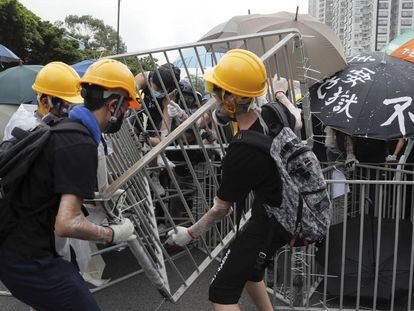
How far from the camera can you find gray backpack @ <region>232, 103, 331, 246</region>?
2.58 m

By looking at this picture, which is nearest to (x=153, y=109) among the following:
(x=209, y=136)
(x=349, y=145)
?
(x=209, y=136)

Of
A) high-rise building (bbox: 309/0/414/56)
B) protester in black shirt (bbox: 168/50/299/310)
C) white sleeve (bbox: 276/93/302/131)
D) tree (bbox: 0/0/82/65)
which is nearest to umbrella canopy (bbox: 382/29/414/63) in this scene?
white sleeve (bbox: 276/93/302/131)

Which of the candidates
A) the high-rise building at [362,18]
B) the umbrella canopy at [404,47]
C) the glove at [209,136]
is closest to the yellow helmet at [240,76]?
the glove at [209,136]

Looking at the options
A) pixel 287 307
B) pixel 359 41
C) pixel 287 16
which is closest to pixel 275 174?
pixel 287 307

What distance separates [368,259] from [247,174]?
6.78 ft

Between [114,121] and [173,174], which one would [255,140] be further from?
[173,174]

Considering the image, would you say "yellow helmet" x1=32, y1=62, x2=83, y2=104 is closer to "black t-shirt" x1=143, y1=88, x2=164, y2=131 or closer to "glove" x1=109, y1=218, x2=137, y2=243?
"glove" x1=109, y1=218, x2=137, y2=243

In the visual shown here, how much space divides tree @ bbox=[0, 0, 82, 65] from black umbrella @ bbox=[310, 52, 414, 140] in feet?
60.3


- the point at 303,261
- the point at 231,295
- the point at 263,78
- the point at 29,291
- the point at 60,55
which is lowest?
the point at 60,55

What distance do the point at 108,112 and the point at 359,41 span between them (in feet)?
328

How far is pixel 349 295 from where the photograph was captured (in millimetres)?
4004

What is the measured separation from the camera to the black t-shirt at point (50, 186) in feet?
6.59

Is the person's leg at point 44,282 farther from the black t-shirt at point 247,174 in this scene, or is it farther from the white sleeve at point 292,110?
the white sleeve at point 292,110

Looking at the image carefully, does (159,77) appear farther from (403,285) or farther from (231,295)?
(403,285)
